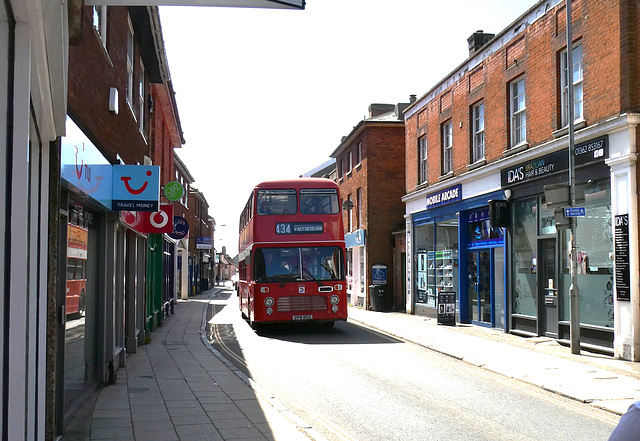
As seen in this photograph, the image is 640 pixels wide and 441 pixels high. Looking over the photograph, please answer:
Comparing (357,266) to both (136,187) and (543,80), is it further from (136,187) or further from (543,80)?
(136,187)

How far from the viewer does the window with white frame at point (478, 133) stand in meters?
20.0

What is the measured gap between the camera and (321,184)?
1816 cm

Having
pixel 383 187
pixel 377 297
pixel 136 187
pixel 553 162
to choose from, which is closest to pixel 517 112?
pixel 553 162

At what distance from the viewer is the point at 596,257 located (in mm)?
13633

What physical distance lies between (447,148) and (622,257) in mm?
10797

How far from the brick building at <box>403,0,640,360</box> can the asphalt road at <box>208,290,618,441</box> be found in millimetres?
3493

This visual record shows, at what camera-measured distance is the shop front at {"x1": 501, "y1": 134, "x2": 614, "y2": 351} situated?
13352mm

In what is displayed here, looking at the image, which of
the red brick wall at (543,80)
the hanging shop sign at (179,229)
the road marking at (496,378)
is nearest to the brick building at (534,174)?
the red brick wall at (543,80)

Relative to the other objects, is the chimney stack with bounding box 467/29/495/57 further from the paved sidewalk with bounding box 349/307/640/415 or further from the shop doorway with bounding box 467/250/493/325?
the paved sidewalk with bounding box 349/307/640/415

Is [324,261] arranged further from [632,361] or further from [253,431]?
[253,431]

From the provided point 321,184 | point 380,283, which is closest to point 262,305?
point 321,184

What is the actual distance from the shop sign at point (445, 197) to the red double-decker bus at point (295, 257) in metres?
5.08

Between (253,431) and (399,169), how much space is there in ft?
81.5

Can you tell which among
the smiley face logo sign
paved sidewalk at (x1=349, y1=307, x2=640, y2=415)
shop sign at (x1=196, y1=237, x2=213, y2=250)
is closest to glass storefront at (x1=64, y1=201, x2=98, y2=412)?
the smiley face logo sign
